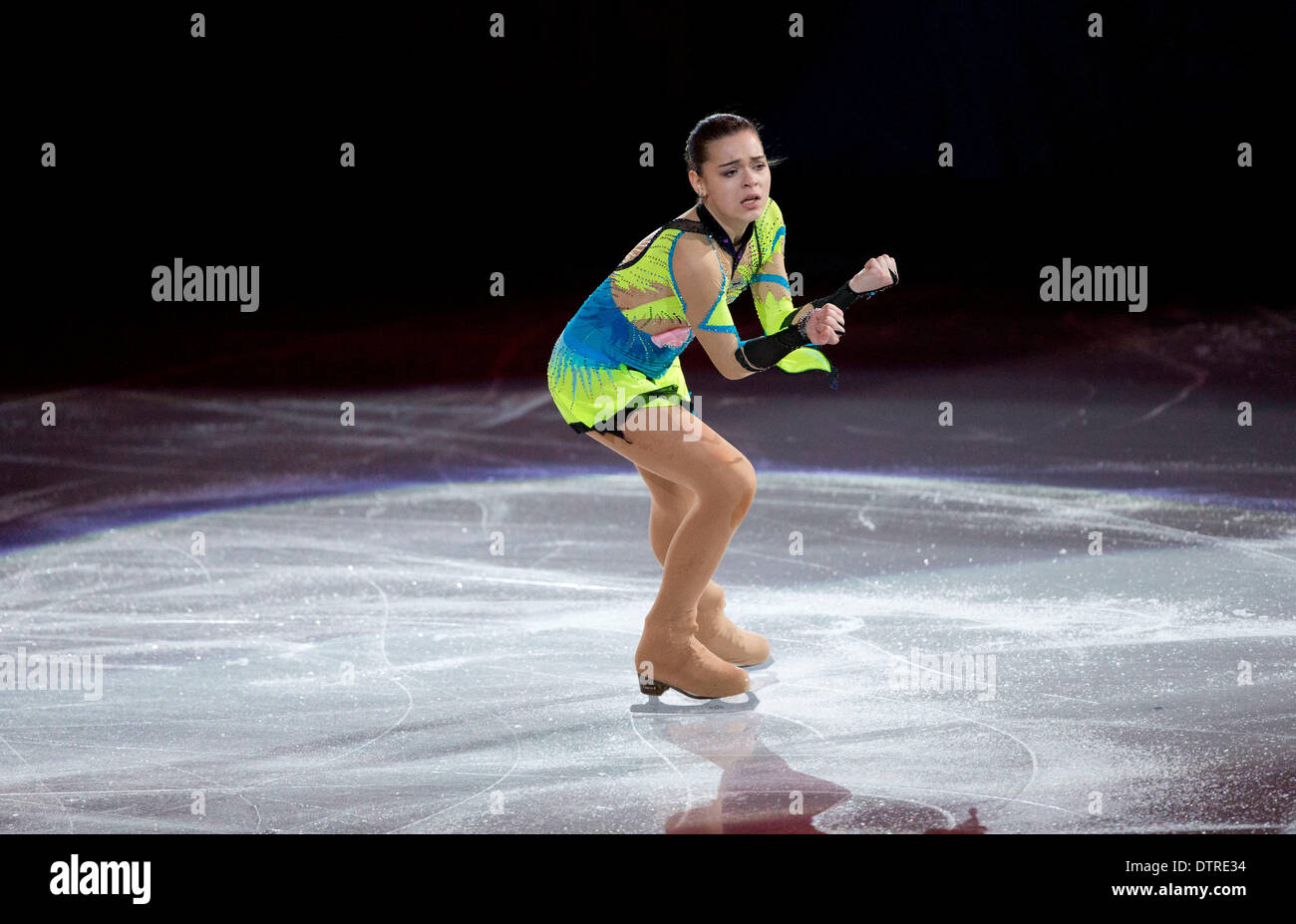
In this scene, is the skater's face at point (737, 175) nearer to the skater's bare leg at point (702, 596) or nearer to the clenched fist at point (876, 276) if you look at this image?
the clenched fist at point (876, 276)

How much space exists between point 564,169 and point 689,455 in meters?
7.47

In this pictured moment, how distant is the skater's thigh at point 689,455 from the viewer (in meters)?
4.14

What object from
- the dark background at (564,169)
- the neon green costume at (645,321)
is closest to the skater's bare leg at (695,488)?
the neon green costume at (645,321)

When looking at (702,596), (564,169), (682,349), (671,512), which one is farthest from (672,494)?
(564,169)

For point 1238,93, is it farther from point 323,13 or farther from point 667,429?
point 667,429

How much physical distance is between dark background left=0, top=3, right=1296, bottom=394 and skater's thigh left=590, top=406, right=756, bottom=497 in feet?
18.5

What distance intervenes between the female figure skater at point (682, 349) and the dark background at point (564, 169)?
5.56 m

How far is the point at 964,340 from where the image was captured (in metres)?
9.93

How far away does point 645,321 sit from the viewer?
4.20 m

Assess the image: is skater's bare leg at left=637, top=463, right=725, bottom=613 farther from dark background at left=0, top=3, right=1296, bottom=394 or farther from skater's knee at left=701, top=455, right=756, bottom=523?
dark background at left=0, top=3, right=1296, bottom=394

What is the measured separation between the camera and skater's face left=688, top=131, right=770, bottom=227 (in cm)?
407

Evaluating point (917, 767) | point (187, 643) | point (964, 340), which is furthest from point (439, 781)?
point (964, 340)

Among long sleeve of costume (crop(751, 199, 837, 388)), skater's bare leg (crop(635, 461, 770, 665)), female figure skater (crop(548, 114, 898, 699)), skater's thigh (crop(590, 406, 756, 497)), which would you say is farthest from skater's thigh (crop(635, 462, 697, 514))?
long sleeve of costume (crop(751, 199, 837, 388))

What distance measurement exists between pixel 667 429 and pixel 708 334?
33 cm
